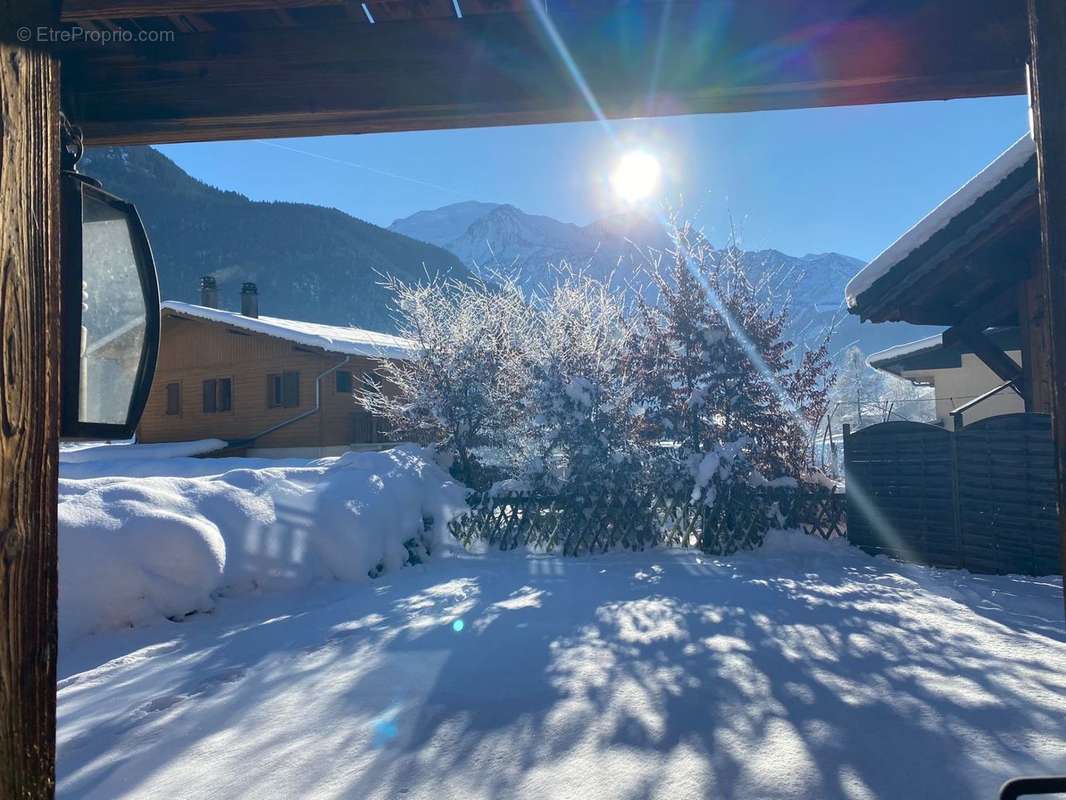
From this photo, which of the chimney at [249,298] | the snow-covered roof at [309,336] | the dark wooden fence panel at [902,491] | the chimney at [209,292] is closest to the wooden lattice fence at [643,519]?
the dark wooden fence panel at [902,491]

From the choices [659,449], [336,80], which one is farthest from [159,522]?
[659,449]

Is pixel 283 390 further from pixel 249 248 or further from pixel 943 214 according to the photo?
pixel 249 248

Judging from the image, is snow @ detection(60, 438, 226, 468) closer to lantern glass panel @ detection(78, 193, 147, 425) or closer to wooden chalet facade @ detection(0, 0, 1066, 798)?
wooden chalet facade @ detection(0, 0, 1066, 798)

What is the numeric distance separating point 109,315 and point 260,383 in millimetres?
23962

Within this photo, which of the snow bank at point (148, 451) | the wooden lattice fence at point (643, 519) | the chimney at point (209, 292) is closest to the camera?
the wooden lattice fence at point (643, 519)

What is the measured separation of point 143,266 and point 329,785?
2.66 metres

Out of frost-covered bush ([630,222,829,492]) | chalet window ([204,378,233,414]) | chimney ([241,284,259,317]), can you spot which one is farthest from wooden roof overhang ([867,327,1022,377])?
chimney ([241,284,259,317])

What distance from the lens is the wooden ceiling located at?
2322 mm

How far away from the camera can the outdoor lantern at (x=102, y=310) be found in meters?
1.44

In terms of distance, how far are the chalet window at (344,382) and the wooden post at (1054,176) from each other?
2287 cm

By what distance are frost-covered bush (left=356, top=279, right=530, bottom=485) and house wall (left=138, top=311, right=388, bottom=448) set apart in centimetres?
821

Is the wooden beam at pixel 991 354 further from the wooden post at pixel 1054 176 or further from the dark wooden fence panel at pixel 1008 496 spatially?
the wooden post at pixel 1054 176

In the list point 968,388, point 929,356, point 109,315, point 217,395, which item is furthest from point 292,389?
point 109,315

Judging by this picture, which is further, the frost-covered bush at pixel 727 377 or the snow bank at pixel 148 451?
the snow bank at pixel 148 451
